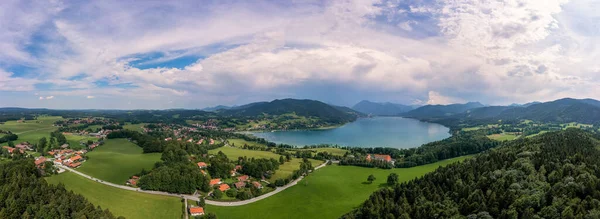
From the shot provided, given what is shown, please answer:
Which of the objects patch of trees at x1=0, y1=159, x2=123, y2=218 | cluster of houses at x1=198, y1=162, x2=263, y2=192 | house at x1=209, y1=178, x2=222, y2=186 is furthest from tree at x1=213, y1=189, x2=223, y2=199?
patch of trees at x1=0, y1=159, x2=123, y2=218

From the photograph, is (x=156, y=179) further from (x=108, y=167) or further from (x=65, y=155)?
(x=65, y=155)

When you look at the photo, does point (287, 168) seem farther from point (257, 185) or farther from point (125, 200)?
point (125, 200)

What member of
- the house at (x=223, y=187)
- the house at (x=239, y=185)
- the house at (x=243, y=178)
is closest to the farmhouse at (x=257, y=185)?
the house at (x=239, y=185)

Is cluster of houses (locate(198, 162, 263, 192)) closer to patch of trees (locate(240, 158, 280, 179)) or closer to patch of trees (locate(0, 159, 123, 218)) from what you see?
patch of trees (locate(240, 158, 280, 179))

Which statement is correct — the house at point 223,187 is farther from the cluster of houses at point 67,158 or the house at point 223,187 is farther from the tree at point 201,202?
the cluster of houses at point 67,158

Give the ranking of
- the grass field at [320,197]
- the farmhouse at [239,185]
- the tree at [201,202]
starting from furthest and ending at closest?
the farmhouse at [239,185], the tree at [201,202], the grass field at [320,197]

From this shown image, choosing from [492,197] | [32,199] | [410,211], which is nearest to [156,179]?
[32,199]
